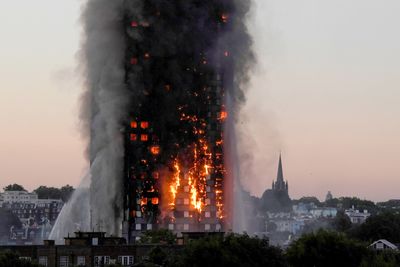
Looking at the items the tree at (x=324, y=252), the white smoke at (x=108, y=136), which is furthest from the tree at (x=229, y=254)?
the white smoke at (x=108, y=136)

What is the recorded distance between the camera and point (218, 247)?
10869cm

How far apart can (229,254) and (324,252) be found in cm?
1821

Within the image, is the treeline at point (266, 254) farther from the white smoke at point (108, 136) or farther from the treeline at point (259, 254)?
the white smoke at point (108, 136)

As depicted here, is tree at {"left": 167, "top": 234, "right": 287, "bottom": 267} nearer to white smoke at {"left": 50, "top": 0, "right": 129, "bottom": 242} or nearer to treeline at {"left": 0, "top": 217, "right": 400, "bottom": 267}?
treeline at {"left": 0, "top": 217, "right": 400, "bottom": 267}

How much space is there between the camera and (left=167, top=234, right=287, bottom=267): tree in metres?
107

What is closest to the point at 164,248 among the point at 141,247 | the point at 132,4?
the point at 141,247

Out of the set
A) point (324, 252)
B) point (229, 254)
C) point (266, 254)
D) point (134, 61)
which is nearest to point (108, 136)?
point (134, 61)

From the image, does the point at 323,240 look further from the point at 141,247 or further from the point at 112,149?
the point at 112,149

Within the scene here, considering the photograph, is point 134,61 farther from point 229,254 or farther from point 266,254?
point 229,254

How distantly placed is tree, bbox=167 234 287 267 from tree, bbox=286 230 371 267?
8174 mm

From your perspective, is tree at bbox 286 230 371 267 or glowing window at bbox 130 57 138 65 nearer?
tree at bbox 286 230 371 267

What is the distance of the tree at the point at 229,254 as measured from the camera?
107438 millimetres

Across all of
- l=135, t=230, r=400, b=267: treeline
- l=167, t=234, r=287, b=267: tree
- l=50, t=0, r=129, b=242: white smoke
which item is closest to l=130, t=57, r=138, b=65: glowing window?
A: l=50, t=0, r=129, b=242: white smoke

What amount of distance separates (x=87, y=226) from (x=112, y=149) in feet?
43.2
